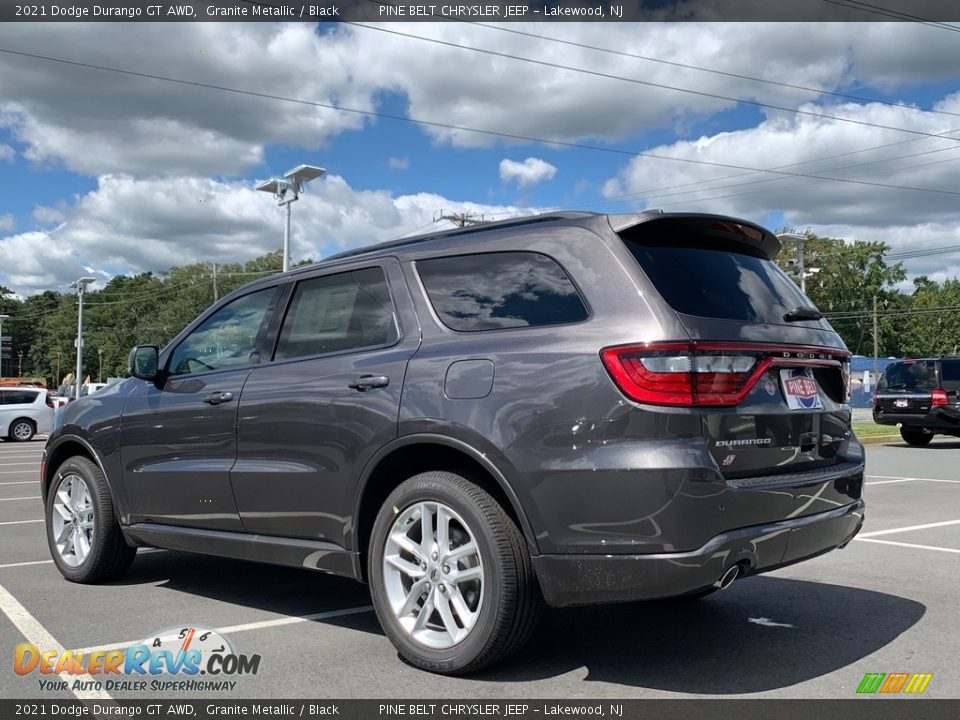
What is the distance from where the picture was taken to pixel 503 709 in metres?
3.43

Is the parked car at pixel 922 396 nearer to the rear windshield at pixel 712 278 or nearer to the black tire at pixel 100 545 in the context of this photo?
the rear windshield at pixel 712 278

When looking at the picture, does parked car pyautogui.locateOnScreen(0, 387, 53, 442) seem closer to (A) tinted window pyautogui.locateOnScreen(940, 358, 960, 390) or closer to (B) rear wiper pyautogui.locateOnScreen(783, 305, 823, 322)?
(A) tinted window pyautogui.locateOnScreen(940, 358, 960, 390)

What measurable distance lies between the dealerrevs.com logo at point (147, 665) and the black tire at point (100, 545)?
1.35 meters

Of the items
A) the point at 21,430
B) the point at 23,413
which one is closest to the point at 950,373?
the point at 23,413

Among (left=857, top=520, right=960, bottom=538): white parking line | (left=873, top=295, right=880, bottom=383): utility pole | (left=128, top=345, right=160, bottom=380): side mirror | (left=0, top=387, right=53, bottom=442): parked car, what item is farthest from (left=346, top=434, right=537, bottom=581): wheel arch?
(left=873, top=295, right=880, bottom=383): utility pole

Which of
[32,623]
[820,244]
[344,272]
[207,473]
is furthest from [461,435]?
[820,244]

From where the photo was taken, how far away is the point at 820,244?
284 feet

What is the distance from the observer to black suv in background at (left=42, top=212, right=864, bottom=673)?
135 inches

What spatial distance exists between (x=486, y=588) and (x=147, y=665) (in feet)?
5.21

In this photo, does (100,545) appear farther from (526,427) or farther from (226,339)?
(526,427)

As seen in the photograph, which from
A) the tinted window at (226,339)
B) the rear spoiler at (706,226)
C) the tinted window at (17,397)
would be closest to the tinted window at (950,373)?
the rear spoiler at (706,226)

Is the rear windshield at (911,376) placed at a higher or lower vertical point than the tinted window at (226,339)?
lower

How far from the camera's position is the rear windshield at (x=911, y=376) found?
Answer: 18.5 meters

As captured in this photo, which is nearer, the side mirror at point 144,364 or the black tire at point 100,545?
the side mirror at point 144,364
